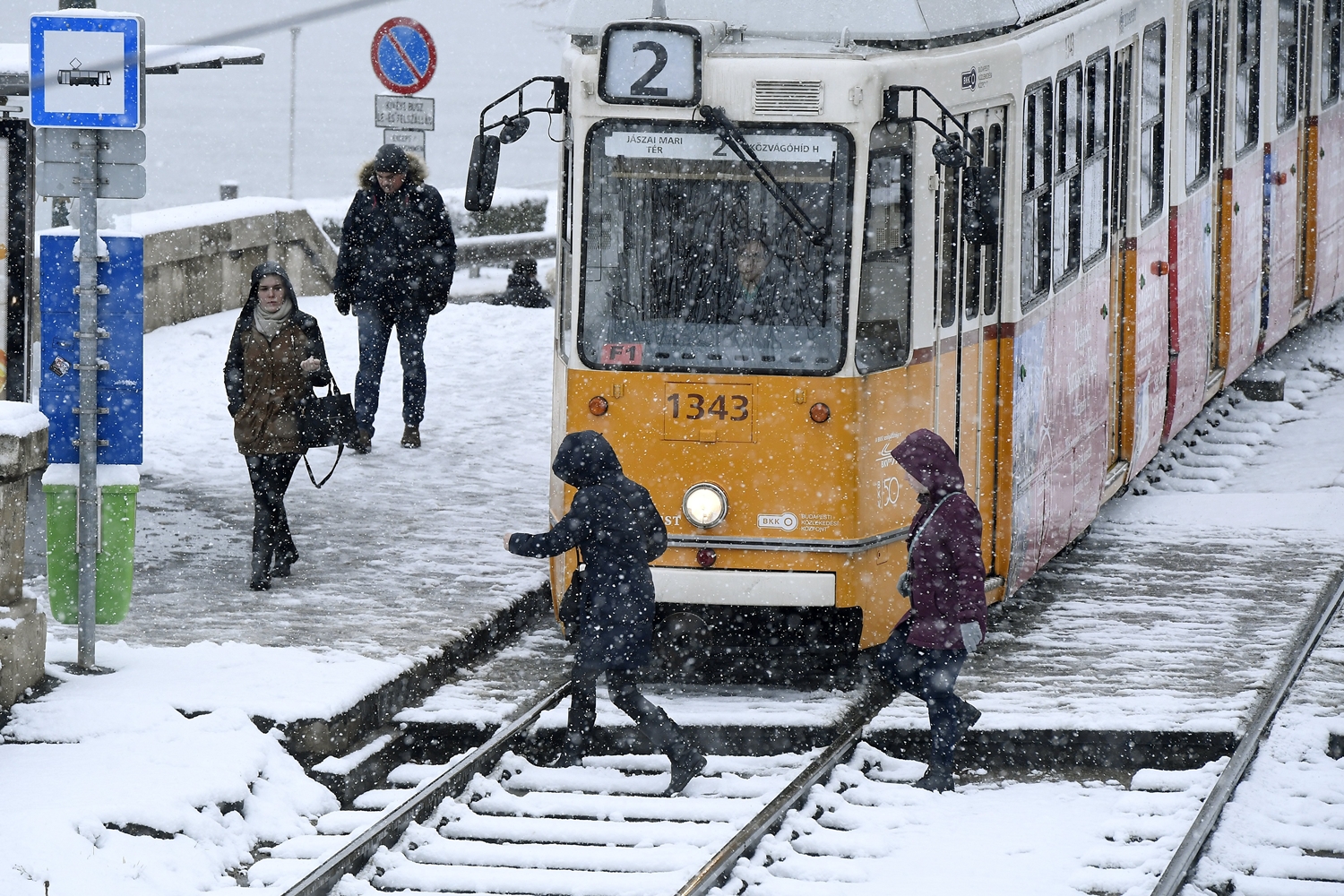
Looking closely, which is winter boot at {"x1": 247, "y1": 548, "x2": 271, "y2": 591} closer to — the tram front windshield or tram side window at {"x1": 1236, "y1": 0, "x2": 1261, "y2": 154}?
the tram front windshield

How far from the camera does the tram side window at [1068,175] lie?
10.9 meters

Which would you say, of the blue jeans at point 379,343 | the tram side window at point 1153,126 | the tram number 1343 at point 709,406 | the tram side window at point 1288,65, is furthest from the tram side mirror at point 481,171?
the tram side window at point 1288,65

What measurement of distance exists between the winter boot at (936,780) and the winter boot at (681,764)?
32.2 inches

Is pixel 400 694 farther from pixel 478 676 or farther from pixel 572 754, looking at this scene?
pixel 572 754

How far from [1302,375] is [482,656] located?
10198mm

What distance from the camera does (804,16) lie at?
30.6ft

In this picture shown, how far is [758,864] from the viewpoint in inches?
293

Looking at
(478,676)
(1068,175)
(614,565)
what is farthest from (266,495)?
(1068,175)

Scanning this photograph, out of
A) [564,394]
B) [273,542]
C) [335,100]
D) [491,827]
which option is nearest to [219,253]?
[273,542]

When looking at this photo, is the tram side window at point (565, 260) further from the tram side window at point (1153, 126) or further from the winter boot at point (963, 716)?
the tram side window at point (1153, 126)

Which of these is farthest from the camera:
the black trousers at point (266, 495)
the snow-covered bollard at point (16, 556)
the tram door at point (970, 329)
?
the black trousers at point (266, 495)

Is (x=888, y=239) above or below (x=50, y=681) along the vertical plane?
above

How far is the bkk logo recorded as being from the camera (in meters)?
9.24

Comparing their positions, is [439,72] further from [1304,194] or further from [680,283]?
[680,283]
